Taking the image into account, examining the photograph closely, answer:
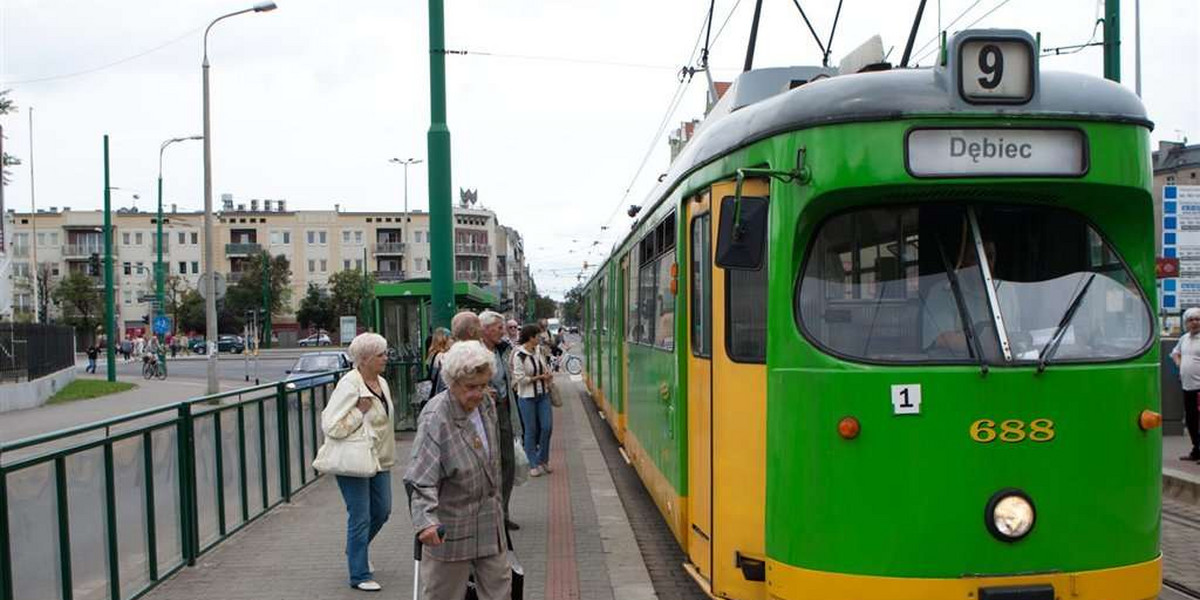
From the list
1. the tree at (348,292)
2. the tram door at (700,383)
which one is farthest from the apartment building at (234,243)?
the tram door at (700,383)

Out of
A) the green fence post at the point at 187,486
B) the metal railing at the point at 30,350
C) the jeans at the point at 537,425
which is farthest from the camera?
the metal railing at the point at 30,350

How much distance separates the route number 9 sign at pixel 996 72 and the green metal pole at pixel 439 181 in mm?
8211

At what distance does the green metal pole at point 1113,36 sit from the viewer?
11883 millimetres

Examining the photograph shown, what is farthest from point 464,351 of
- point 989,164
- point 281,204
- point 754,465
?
point 281,204

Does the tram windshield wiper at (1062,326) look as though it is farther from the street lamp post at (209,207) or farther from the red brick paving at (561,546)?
the street lamp post at (209,207)

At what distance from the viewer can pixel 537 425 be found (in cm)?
1153

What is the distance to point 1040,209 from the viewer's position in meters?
4.86

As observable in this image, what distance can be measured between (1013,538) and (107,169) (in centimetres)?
3467

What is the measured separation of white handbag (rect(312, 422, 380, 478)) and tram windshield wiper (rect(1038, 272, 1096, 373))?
13.1 feet

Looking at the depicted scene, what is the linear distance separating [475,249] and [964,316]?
10764 centimetres

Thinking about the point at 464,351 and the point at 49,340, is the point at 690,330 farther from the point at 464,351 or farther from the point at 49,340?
the point at 49,340

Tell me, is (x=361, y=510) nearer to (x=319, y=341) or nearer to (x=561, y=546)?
(x=561, y=546)

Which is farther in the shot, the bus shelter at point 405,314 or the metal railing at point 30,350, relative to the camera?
the metal railing at point 30,350

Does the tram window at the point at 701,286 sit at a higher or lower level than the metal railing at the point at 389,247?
lower
